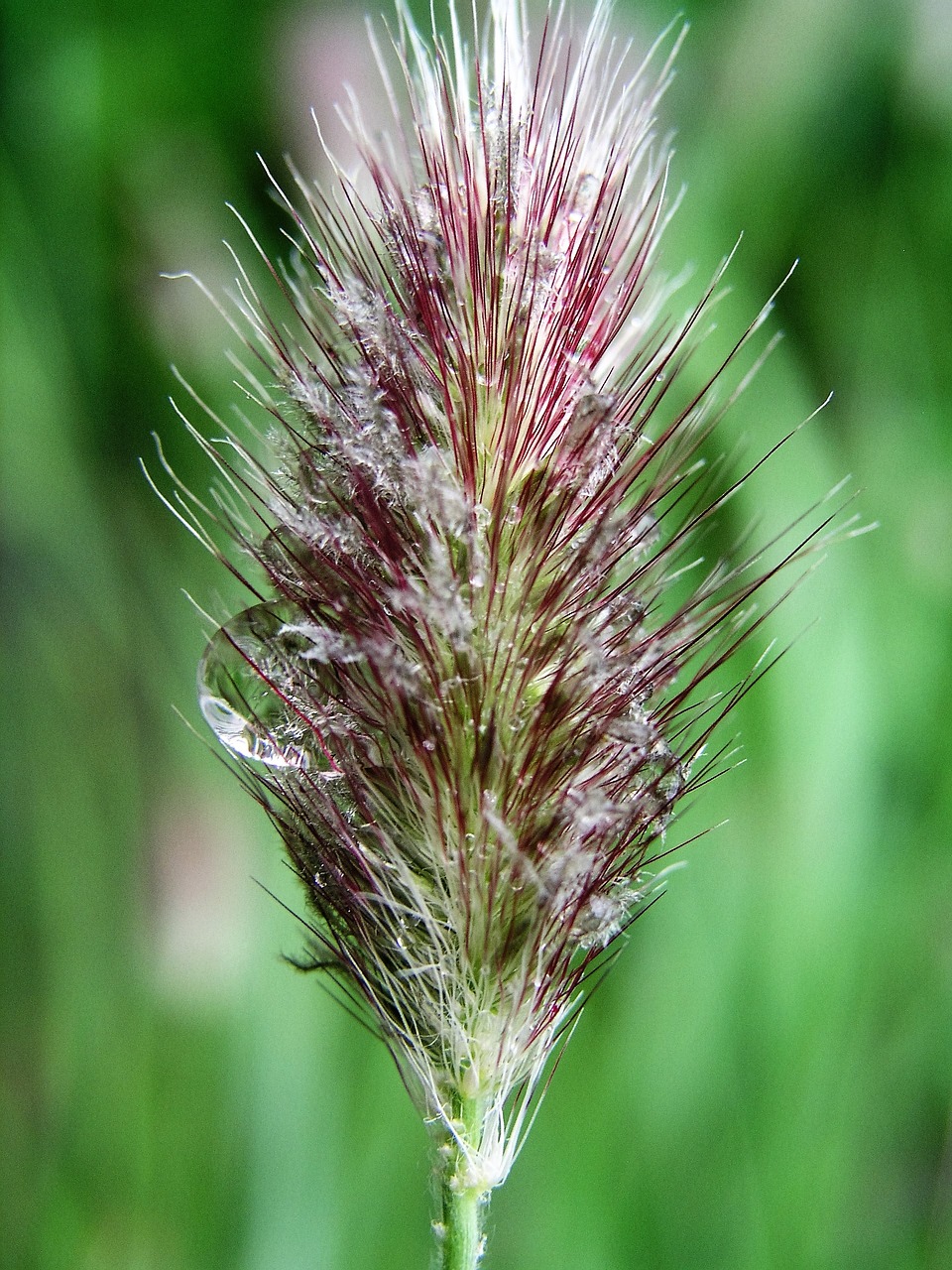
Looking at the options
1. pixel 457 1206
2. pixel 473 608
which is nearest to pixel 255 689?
pixel 473 608

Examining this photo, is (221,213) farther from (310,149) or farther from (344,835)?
(344,835)

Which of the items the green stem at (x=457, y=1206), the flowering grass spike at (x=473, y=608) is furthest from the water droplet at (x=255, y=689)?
the green stem at (x=457, y=1206)

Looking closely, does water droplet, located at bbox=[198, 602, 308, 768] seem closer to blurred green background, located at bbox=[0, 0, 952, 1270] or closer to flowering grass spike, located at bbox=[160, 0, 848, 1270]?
flowering grass spike, located at bbox=[160, 0, 848, 1270]

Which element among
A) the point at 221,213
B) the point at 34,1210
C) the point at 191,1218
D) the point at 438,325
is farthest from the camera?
the point at 221,213

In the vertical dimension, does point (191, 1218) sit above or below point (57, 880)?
below

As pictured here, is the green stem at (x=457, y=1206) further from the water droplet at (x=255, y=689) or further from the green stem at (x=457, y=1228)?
the water droplet at (x=255, y=689)

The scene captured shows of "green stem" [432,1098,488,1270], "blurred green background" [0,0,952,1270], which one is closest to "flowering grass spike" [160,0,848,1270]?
"green stem" [432,1098,488,1270]

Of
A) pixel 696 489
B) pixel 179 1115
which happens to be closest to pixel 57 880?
pixel 179 1115
